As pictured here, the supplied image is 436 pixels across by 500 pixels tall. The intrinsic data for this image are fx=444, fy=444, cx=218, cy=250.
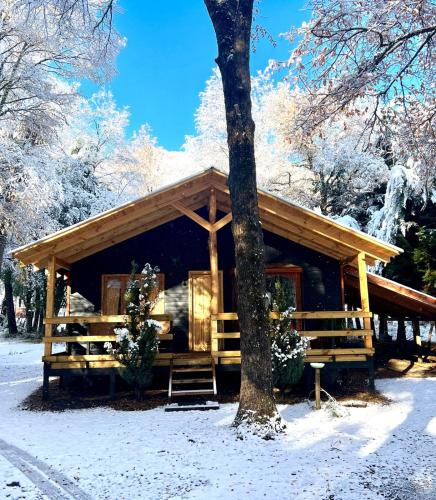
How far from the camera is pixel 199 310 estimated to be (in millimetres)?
11984

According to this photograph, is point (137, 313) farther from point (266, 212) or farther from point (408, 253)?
point (408, 253)

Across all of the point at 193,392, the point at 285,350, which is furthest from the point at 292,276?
the point at 193,392

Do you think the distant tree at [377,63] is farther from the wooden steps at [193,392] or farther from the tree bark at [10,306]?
the tree bark at [10,306]

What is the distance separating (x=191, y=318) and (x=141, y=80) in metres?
10.7

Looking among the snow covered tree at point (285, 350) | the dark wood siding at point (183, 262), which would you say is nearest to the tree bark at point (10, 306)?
the dark wood siding at point (183, 262)

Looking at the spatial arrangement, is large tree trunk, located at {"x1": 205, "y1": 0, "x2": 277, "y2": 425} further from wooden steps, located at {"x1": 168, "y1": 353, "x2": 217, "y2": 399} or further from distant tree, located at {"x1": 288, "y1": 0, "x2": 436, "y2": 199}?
wooden steps, located at {"x1": 168, "y1": 353, "x2": 217, "y2": 399}

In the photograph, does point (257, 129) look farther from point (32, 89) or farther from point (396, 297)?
point (396, 297)

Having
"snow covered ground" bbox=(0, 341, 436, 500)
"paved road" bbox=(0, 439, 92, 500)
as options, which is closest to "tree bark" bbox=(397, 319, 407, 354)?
"snow covered ground" bbox=(0, 341, 436, 500)

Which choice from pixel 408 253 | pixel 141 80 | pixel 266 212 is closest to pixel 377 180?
pixel 408 253

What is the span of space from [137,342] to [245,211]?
404 cm

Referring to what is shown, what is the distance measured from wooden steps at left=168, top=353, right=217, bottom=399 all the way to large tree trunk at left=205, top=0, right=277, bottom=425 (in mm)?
2859

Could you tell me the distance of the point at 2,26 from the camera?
13219 mm

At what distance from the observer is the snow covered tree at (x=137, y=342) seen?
9.37 m

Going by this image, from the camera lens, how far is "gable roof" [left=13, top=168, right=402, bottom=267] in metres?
10.0
